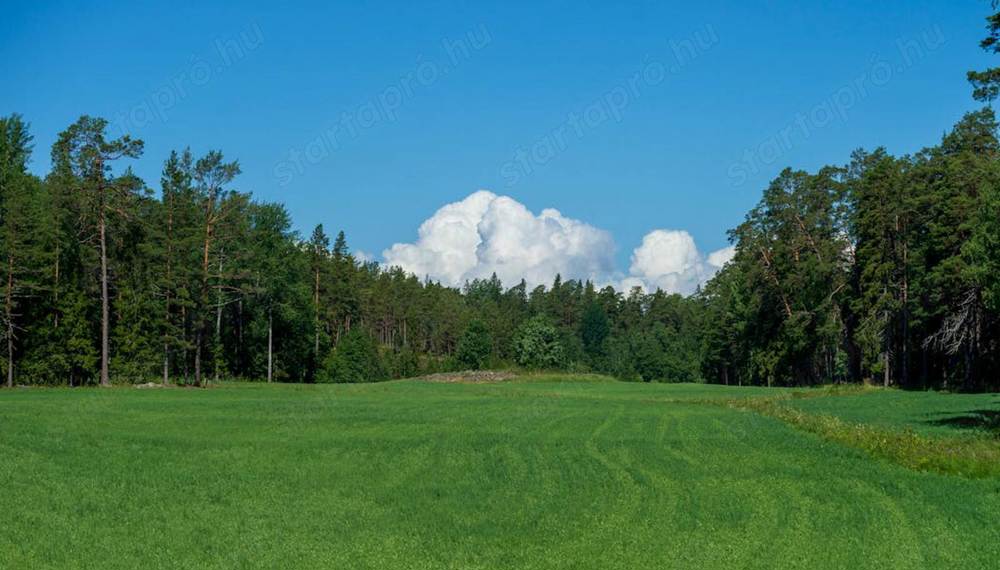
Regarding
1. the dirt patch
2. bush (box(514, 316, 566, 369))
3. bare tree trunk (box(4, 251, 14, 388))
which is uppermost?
bare tree trunk (box(4, 251, 14, 388))

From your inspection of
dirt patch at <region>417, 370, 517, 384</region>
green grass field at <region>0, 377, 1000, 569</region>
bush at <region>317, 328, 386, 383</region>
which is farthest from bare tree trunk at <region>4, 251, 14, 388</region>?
bush at <region>317, 328, 386, 383</region>

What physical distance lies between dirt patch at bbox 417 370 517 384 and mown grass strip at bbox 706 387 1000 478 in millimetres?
59741

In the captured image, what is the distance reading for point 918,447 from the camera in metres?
23.4

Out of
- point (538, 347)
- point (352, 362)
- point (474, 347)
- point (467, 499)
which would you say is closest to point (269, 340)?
point (352, 362)

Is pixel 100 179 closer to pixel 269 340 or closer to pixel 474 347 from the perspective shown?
pixel 269 340

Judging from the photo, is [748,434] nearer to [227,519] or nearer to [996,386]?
[227,519]

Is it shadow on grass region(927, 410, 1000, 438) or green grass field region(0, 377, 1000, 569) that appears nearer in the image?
green grass field region(0, 377, 1000, 569)

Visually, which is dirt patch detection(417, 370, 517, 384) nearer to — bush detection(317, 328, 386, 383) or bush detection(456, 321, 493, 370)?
bush detection(317, 328, 386, 383)

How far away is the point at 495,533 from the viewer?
13.8 metres

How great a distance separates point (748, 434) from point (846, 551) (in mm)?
17580

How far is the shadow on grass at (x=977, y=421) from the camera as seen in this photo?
1220 inches

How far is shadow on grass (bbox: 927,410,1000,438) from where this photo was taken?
30981 mm

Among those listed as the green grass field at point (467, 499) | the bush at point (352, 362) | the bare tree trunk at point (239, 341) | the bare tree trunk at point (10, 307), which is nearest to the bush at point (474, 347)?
the bush at point (352, 362)

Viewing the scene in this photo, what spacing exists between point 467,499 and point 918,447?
570 inches
